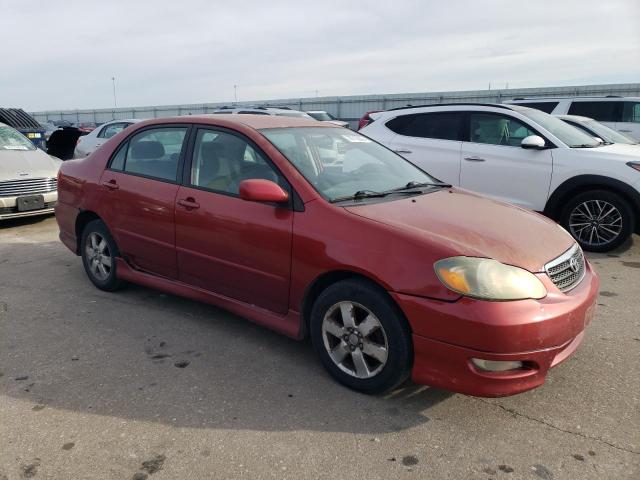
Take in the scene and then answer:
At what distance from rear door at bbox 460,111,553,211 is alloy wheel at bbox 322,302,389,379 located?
384 cm

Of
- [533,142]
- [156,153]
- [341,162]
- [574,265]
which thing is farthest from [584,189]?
[156,153]

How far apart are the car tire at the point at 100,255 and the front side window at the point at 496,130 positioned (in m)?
4.65

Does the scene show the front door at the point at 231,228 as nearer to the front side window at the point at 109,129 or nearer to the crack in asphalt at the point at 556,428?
the crack in asphalt at the point at 556,428

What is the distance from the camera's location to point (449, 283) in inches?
101

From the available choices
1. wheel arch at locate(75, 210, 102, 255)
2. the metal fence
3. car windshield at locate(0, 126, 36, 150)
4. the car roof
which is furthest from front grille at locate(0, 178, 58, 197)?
the metal fence

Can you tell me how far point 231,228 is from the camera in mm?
3404

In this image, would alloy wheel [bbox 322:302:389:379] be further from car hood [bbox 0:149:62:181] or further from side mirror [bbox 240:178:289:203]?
car hood [bbox 0:149:62:181]

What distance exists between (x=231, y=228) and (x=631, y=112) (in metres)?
11.3

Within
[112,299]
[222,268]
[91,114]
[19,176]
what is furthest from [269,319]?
[91,114]

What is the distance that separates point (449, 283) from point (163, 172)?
96.0 inches

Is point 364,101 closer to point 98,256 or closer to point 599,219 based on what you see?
point 599,219

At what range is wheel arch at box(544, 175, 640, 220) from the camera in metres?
5.79

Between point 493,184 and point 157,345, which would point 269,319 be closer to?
point 157,345

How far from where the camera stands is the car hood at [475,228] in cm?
273
